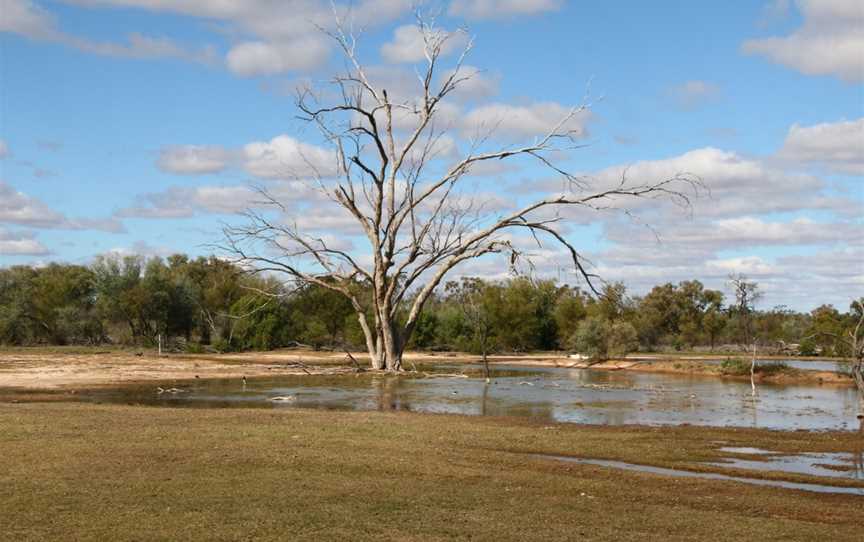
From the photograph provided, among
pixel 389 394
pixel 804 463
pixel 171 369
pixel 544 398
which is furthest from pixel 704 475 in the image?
pixel 171 369

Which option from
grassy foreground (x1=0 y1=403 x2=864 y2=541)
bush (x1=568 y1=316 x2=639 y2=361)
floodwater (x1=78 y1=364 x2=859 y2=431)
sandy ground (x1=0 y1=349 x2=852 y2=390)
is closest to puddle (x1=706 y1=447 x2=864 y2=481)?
grassy foreground (x1=0 y1=403 x2=864 y2=541)

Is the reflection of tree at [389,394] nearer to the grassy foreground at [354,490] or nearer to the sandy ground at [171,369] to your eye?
the sandy ground at [171,369]

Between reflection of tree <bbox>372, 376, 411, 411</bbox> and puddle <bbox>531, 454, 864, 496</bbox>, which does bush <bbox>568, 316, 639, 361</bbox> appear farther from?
puddle <bbox>531, 454, 864, 496</bbox>

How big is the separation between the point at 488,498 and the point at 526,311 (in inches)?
3034

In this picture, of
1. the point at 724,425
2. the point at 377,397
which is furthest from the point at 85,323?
the point at 724,425

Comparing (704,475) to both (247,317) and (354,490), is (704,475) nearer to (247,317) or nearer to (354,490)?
(354,490)

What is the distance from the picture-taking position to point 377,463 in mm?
15391

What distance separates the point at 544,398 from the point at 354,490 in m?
23.0

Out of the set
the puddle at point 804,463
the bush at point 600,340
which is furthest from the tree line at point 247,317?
the puddle at point 804,463

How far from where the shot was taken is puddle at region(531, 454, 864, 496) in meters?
15.1

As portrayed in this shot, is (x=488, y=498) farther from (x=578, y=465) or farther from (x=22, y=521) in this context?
(x=22, y=521)

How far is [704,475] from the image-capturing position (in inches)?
635

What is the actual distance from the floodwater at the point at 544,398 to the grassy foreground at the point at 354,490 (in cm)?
782

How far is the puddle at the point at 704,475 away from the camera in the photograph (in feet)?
49.6
